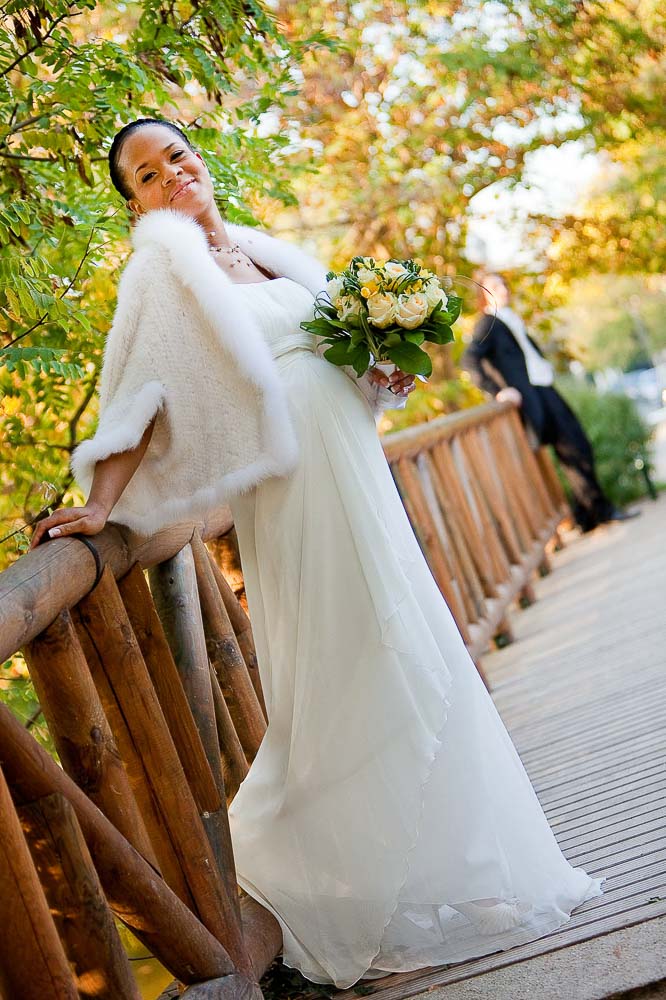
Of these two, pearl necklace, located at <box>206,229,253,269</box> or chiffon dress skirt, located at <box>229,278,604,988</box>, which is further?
pearl necklace, located at <box>206,229,253,269</box>

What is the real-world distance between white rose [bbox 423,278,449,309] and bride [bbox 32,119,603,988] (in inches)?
10.8

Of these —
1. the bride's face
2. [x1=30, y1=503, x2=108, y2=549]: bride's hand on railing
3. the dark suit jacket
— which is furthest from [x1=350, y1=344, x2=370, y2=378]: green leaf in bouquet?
the dark suit jacket

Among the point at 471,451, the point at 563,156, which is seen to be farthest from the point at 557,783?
the point at 563,156

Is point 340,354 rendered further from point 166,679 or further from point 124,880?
point 124,880

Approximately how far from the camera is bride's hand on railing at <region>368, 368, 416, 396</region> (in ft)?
9.63

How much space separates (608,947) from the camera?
2359mm

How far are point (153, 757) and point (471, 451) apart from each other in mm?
5231

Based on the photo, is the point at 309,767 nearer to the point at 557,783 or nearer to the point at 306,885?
the point at 306,885

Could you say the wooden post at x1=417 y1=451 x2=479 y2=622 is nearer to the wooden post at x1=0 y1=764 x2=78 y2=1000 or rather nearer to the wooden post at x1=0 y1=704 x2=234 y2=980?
the wooden post at x1=0 y1=704 x2=234 y2=980

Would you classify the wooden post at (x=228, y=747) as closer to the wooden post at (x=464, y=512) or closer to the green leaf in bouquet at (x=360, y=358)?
the green leaf in bouquet at (x=360, y=358)

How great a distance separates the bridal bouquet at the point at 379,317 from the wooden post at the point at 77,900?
129 cm

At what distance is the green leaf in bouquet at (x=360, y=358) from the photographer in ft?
9.09

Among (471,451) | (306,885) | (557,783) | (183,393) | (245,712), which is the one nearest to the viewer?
(183,393)

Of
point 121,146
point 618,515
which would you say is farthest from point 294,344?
point 618,515
